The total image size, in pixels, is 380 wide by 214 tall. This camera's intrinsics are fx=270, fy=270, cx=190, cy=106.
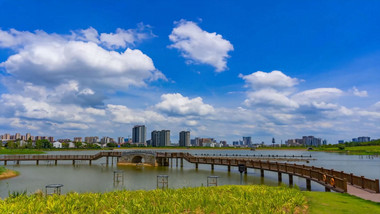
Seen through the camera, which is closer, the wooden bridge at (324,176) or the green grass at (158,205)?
the green grass at (158,205)

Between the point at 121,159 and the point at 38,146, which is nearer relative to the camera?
the point at 121,159

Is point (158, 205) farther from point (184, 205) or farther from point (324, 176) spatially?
point (324, 176)

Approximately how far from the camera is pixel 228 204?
12555 millimetres

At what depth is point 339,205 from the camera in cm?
1452

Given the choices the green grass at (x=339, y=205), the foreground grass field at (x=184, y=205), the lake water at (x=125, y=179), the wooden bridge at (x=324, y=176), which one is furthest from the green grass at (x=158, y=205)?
the wooden bridge at (x=324, y=176)

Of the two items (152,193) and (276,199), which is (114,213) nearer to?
(152,193)

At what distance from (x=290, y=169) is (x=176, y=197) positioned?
88.7ft

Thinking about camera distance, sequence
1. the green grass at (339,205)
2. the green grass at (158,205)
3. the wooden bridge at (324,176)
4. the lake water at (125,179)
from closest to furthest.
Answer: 1. the green grass at (158,205)
2. the green grass at (339,205)
3. the wooden bridge at (324,176)
4. the lake water at (125,179)

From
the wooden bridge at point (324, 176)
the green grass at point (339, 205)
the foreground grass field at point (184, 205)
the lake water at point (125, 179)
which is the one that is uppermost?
the foreground grass field at point (184, 205)

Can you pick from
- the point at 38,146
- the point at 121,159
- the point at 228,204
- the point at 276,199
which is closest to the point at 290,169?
the point at 276,199

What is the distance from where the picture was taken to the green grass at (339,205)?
1329 centimetres

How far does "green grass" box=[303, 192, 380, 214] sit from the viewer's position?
523 inches

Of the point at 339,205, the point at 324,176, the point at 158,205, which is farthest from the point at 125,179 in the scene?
the point at 339,205

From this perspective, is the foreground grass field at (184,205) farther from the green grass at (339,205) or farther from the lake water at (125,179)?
the lake water at (125,179)
